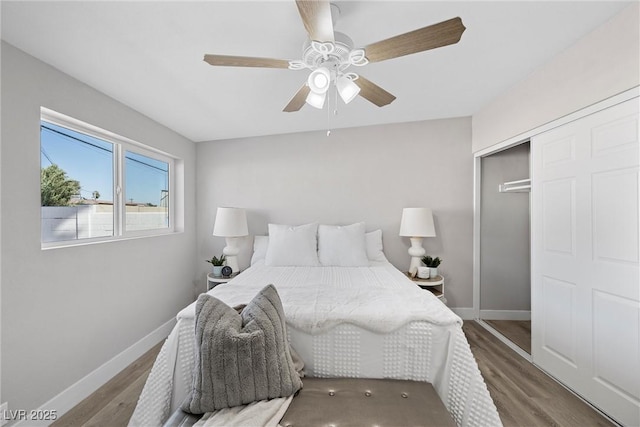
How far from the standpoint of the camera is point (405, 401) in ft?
3.86

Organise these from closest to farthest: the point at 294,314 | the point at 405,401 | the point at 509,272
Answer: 1. the point at 405,401
2. the point at 294,314
3. the point at 509,272

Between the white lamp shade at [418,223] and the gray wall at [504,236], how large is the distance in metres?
0.72

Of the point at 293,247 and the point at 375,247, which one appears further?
the point at 375,247

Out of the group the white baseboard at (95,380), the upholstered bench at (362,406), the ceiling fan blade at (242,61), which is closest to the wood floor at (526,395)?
the upholstered bench at (362,406)

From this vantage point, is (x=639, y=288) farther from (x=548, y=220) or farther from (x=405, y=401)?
(x=405, y=401)

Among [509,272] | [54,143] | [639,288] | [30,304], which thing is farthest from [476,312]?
[54,143]

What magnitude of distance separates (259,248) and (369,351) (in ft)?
6.96

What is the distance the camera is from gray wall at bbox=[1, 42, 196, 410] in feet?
4.90

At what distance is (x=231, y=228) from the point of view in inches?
122

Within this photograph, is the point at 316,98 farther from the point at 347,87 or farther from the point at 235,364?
the point at 235,364

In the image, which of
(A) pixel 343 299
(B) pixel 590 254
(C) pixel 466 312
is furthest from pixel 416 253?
(A) pixel 343 299

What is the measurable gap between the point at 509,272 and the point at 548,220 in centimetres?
123

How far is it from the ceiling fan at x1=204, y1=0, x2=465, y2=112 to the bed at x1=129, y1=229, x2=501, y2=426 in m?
1.26

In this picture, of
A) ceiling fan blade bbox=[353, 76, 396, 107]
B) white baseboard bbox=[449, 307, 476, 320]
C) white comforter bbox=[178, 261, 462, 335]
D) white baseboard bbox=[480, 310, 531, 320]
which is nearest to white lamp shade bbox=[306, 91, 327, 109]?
ceiling fan blade bbox=[353, 76, 396, 107]
